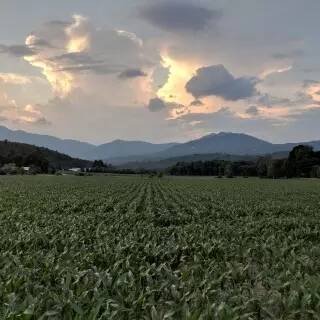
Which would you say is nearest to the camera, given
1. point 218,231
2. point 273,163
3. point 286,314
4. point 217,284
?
point 286,314

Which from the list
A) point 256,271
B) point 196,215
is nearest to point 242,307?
point 256,271

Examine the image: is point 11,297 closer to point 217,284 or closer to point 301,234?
point 217,284

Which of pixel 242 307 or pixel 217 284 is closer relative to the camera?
pixel 242 307

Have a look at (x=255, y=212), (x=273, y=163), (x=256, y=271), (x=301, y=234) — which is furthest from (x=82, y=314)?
(x=273, y=163)

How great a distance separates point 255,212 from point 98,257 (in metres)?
22.5

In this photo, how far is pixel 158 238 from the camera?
61.9 ft

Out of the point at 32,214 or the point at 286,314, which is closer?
the point at 286,314

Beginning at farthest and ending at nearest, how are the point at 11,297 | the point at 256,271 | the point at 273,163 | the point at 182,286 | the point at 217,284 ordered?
the point at 273,163
the point at 256,271
the point at 217,284
the point at 182,286
the point at 11,297

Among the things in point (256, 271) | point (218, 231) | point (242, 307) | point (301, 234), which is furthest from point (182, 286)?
point (301, 234)

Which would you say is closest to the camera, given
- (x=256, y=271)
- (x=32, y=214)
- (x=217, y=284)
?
(x=217, y=284)

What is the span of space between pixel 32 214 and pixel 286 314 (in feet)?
76.3

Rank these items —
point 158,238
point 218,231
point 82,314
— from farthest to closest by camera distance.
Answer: point 218,231 < point 158,238 < point 82,314

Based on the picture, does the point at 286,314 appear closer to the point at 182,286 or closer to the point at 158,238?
the point at 182,286

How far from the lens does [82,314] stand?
7270 mm
